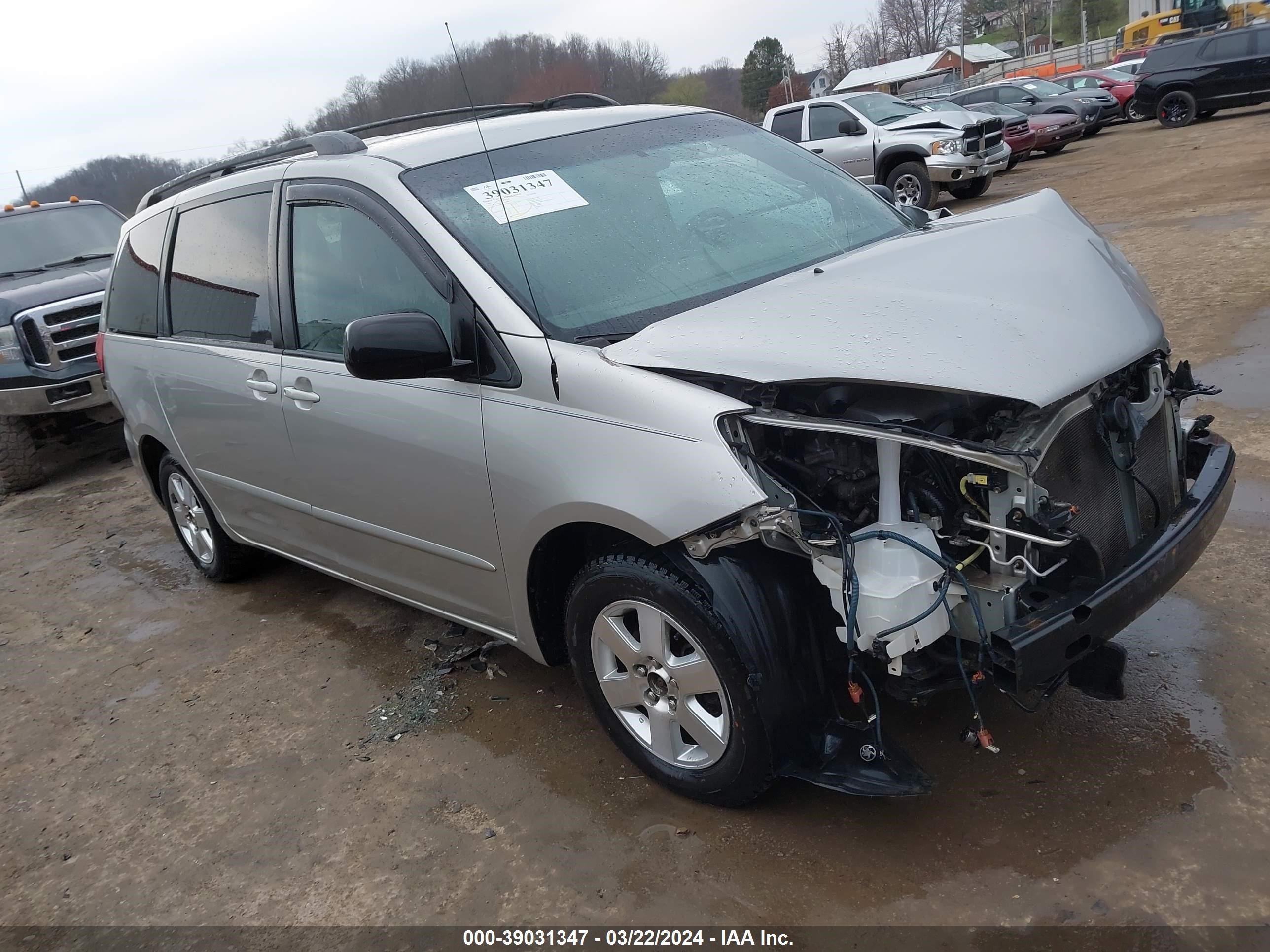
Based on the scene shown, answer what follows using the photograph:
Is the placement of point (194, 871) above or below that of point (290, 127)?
below

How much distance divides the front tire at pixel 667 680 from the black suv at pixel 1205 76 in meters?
20.8

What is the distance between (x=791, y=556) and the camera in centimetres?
252

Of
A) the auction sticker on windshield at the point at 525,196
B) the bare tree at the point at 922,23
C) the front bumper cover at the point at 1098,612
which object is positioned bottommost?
the front bumper cover at the point at 1098,612

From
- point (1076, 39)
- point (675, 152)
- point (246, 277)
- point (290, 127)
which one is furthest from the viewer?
point (1076, 39)

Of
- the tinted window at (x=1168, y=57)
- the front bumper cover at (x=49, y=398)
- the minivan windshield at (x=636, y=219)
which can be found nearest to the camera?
the minivan windshield at (x=636, y=219)

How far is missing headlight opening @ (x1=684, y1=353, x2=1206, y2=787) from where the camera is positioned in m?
2.24

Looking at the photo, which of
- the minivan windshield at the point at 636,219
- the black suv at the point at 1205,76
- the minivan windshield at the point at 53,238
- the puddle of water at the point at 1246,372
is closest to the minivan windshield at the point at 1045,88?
the black suv at the point at 1205,76

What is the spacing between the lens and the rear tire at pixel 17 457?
25.5 feet

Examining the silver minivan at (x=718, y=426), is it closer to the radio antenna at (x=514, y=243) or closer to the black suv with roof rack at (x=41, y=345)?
the radio antenna at (x=514, y=243)

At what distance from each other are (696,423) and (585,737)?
1.34 metres

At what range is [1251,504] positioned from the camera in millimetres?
3963

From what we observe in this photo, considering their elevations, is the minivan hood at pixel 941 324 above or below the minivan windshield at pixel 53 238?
below

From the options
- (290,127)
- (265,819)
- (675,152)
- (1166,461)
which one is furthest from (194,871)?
(290,127)

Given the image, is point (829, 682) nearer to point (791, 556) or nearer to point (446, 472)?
point (791, 556)
